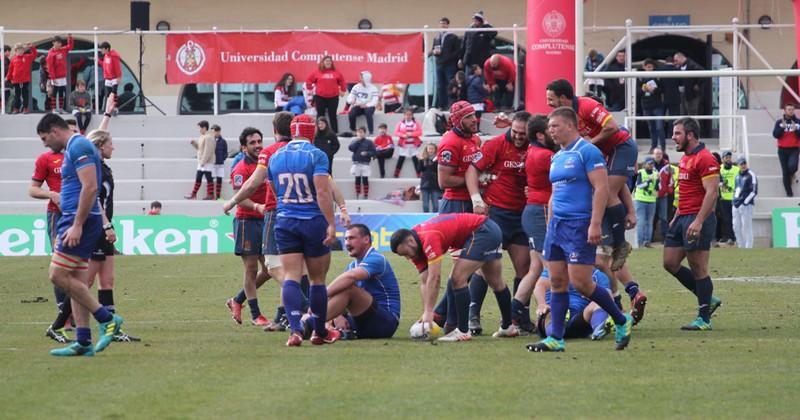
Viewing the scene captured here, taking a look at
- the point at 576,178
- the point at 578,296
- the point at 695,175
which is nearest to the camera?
the point at 576,178

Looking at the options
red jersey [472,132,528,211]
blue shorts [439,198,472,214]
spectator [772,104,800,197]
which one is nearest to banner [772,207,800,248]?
spectator [772,104,800,197]

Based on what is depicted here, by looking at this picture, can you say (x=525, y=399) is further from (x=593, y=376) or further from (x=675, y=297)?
(x=675, y=297)

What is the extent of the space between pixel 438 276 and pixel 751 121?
2398 centimetres

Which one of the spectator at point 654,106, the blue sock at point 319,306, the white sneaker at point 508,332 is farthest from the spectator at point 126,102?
the blue sock at point 319,306

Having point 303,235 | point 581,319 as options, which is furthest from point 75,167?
point 581,319

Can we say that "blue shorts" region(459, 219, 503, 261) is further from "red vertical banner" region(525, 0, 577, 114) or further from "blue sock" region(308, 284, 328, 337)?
"red vertical banner" region(525, 0, 577, 114)

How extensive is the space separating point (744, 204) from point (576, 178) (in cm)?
1951

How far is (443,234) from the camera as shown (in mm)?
12023

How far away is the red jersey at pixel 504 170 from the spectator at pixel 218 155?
1891 centimetres

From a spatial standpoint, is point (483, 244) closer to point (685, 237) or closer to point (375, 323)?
point (375, 323)

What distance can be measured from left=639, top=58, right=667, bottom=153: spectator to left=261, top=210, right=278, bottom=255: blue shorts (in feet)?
60.7

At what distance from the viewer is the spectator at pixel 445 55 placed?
32.0m

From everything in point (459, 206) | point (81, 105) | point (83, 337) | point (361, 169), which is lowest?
point (83, 337)

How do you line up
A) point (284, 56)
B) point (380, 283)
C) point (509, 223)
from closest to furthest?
1. point (380, 283)
2. point (509, 223)
3. point (284, 56)
